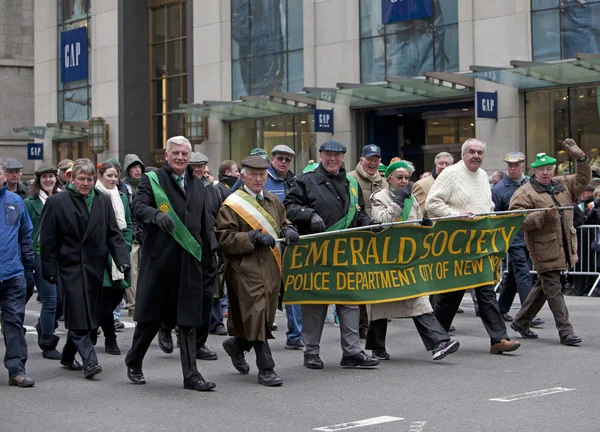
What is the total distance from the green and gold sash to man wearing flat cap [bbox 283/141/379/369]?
0.56 meters

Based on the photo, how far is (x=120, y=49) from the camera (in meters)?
35.1

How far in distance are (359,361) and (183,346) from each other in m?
1.78

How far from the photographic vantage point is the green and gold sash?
8922 millimetres

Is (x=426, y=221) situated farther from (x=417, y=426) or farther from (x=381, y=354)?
(x=417, y=426)

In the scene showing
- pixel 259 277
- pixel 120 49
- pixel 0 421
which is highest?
pixel 120 49

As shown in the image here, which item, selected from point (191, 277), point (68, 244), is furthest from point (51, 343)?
point (191, 277)

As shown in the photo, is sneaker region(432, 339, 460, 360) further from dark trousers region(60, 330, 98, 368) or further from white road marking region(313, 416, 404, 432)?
dark trousers region(60, 330, 98, 368)

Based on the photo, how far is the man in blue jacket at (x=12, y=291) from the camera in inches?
353

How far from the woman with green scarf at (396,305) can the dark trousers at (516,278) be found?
250 centimetres

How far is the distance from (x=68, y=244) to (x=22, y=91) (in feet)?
129

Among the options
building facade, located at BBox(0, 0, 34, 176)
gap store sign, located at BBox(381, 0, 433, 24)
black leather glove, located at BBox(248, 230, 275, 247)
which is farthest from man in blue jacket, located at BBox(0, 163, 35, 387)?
building facade, located at BBox(0, 0, 34, 176)

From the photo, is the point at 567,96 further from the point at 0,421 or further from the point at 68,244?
the point at 0,421

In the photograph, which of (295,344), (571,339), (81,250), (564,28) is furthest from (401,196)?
(564,28)

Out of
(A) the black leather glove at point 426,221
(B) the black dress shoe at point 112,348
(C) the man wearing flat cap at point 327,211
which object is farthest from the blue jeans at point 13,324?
(A) the black leather glove at point 426,221
